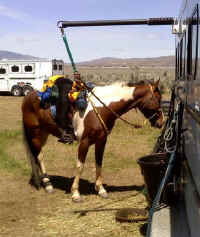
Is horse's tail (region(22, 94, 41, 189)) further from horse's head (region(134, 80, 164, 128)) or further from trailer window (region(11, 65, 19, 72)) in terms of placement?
trailer window (region(11, 65, 19, 72))

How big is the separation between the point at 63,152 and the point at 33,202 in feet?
11.4

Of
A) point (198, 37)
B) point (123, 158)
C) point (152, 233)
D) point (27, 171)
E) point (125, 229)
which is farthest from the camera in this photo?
point (123, 158)

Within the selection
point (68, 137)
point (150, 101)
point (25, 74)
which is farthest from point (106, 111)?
point (25, 74)

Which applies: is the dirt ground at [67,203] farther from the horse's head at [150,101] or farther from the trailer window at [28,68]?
the trailer window at [28,68]

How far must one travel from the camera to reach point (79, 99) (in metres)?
6.12

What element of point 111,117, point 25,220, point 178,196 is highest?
point 111,117

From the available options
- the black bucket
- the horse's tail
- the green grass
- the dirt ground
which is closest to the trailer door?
the green grass

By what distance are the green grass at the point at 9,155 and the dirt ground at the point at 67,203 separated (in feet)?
0.51

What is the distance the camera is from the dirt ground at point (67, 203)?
4938 millimetres

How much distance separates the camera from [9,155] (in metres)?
9.26

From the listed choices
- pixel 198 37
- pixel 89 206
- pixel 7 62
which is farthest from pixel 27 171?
pixel 7 62

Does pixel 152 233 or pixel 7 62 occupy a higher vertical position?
pixel 7 62

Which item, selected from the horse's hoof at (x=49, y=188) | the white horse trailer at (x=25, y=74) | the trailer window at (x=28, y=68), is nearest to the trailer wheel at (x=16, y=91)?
the white horse trailer at (x=25, y=74)

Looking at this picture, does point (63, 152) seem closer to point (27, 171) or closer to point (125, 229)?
point (27, 171)
